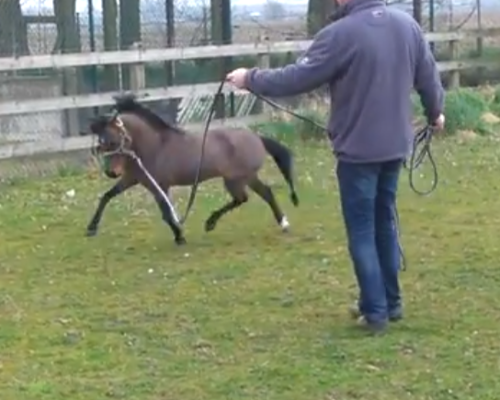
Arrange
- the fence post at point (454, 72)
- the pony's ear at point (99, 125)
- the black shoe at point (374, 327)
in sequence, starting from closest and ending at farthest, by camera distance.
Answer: the black shoe at point (374, 327), the pony's ear at point (99, 125), the fence post at point (454, 72)

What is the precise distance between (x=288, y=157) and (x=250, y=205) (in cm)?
124

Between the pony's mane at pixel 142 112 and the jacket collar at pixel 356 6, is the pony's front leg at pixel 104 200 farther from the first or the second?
the jacket collar at pixel 356 6

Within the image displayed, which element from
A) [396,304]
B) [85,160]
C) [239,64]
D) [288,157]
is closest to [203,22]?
[239,64]

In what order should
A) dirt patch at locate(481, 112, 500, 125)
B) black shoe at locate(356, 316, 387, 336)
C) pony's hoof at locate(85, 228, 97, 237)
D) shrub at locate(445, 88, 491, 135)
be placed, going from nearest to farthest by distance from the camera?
1. black shoe at locate(356, 316, 387, 336)
2. pony's hoof at locate(85, 228, 97, 237)
3. shrub at locate(445, 88, 491, 135)
4. dirt patch at locate(481, 112, 500, 125)

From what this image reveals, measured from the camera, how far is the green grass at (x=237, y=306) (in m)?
5.70

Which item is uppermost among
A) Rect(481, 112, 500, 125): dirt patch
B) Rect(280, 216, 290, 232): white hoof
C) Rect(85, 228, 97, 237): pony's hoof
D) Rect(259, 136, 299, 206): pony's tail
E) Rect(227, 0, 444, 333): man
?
Rect(227, 0, 444, 333): man

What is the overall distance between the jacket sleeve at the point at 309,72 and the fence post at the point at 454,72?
1249 cm

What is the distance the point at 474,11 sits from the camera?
2020cm

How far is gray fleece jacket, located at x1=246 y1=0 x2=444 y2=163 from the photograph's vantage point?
20.2 ft

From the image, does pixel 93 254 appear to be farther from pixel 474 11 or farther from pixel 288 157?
pixel 474 11

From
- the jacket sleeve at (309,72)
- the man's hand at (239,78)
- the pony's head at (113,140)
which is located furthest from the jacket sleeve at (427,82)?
the pony's head at (113,140)

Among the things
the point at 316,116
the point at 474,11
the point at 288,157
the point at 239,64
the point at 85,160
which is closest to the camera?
the point at 288,157

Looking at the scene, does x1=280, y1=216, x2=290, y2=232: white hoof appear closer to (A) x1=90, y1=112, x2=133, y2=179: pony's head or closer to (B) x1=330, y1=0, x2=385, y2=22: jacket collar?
(A) x1=90, y1=112, x2=133, y2=179: pony's head

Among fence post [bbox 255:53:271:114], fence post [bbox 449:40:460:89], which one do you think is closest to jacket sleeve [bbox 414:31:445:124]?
fence post [bbox 255:53:271:114]
